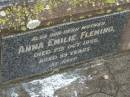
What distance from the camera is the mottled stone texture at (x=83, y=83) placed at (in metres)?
2.89

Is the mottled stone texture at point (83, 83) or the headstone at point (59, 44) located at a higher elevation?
the headstone at point (59, 44)

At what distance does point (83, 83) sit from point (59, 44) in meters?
0.42

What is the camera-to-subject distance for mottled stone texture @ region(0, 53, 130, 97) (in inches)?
114

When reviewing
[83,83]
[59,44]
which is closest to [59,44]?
[59,44]

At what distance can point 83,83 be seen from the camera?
9.88ft

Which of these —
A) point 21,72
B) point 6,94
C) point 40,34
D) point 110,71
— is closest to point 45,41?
point 40,34

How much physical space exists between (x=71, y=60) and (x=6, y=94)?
60 centimetres

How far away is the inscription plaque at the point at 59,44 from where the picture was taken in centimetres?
264

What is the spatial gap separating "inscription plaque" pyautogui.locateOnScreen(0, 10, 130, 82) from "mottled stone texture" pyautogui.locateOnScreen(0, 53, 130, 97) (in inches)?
3.4

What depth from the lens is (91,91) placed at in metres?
2.96

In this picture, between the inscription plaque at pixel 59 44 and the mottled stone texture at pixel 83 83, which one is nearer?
the inscription plaque at pixel 59 44

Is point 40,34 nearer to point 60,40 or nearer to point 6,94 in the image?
point 60,40

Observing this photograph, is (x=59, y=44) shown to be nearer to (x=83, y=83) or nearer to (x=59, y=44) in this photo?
(x=59, y=44)

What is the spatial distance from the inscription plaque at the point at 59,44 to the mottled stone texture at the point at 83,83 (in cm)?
9
